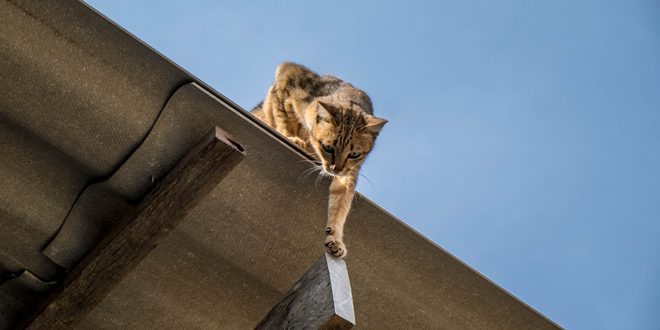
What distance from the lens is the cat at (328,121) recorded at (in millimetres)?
1823

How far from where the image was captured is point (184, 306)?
1525mm

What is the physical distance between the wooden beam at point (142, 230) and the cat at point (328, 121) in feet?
1.37

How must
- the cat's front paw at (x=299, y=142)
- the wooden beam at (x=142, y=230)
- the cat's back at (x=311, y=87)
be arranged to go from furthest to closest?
1. the cat's back at (x=311, y=87)
2. the cat's front paw at (x=299, y=142)
3. the wooden beam at (x=142, y=230)

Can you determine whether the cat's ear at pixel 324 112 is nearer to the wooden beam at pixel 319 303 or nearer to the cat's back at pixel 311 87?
the cat's back at pixel 311 87

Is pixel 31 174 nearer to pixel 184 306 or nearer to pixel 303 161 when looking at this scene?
pixel 184 306

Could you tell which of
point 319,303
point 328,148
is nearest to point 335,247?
point 319,303

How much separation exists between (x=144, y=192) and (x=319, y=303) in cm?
64

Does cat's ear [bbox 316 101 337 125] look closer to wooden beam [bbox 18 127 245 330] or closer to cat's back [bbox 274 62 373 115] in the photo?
cat's back [bbox 274 62 373 115]

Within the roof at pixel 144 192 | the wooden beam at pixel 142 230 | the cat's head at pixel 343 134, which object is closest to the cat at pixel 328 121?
the cat's head at pixel 343 134

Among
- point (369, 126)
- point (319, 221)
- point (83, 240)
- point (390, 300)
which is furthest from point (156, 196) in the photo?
point (369, 126)

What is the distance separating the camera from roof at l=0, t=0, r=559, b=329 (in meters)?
1.25

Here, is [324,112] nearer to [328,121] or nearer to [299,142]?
[328,121]

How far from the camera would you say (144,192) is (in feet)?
4.50

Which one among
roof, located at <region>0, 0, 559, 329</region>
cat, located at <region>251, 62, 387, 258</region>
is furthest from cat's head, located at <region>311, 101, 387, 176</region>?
roof, located at <region>0, 0, 559, 329</region>
